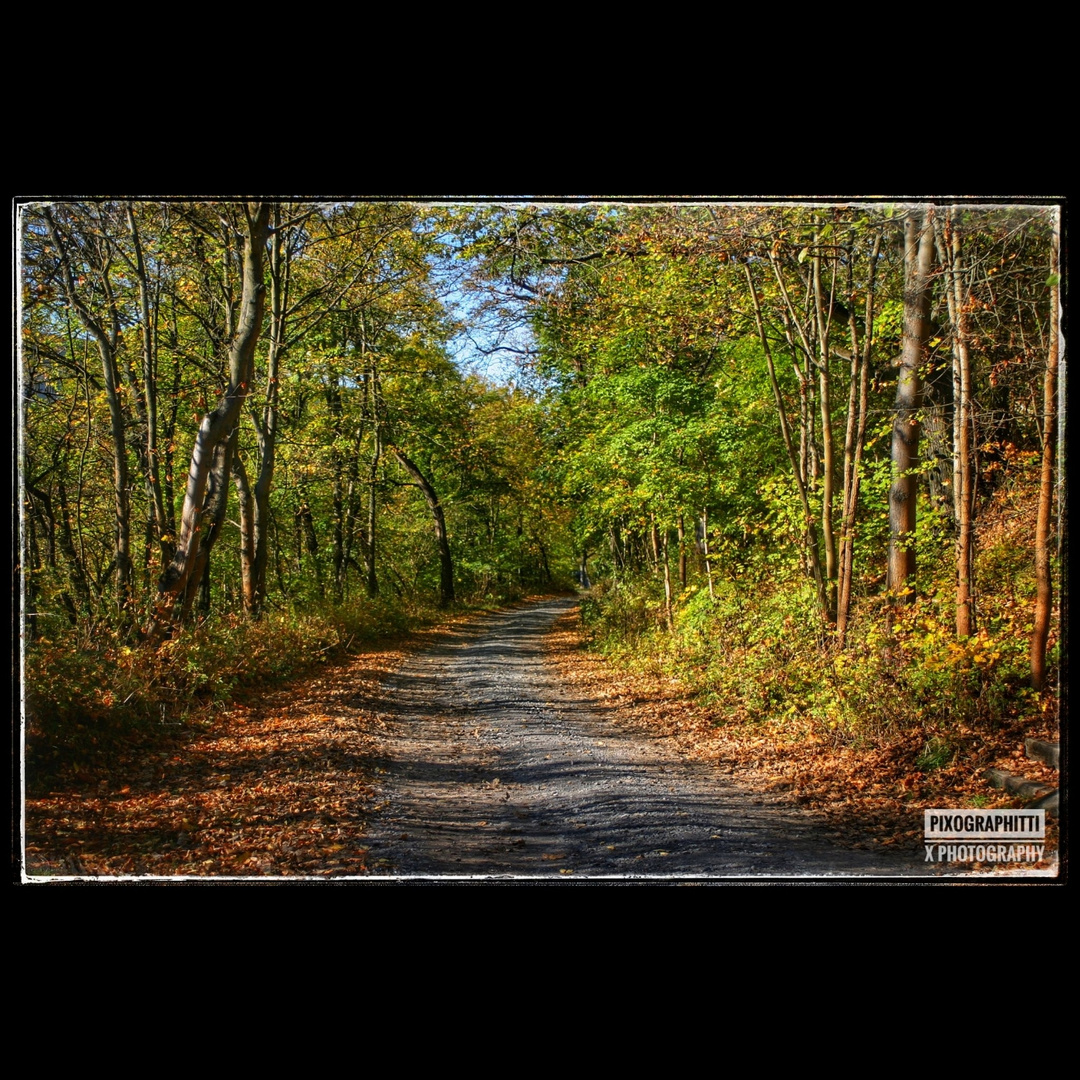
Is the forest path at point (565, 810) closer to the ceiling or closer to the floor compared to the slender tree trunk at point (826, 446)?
closer to the floor

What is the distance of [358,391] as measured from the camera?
15711 millimetres

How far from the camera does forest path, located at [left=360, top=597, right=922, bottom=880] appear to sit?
13.6 feet

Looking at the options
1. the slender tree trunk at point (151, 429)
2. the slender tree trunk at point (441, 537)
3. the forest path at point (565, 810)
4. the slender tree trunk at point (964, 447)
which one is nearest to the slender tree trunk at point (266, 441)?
the slender tree trunk at point (151, 429)

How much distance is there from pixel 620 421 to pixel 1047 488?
27.2 ft

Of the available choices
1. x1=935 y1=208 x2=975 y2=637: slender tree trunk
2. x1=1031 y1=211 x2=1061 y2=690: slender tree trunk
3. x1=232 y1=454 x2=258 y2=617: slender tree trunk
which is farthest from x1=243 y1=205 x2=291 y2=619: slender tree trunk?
x1=1031 y1=211 x2=1061 y2=690: slender tree trunk

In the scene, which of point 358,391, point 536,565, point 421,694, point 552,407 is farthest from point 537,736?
point 536,565

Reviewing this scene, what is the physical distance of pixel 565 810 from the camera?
17.3ft

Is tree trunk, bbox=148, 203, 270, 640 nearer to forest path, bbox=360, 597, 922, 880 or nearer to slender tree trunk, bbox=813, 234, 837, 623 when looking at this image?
forest path, bbox=360, 597, 922, 880

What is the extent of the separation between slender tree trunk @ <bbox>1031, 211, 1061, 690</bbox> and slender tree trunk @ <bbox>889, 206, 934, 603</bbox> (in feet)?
6.73

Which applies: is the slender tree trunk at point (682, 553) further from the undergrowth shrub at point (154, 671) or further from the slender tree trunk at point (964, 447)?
the slender tree trunk at point (964, 447)

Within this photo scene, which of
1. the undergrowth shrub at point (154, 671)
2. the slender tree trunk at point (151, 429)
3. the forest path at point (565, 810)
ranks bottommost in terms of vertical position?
the forest path at point (565, 810)

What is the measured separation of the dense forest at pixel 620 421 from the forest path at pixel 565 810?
1312mm

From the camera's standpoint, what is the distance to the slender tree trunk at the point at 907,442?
705 centimetres

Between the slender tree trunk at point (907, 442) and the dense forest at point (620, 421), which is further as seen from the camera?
the slender tree trunk at point (907, 442)
